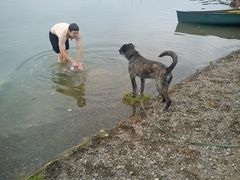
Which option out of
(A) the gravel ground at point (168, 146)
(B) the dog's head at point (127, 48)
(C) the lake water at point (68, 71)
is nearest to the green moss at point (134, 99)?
(C) the lake water at point (68, 71)

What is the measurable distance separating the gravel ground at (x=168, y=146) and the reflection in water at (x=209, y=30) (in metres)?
11.3

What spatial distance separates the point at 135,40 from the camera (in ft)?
54.8

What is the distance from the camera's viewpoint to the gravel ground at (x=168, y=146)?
5742 mm

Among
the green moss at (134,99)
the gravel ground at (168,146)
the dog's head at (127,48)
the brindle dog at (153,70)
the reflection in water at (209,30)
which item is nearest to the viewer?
the gravel ground at (168,146)

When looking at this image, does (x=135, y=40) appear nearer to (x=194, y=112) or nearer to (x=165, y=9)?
(x=194, y=112)

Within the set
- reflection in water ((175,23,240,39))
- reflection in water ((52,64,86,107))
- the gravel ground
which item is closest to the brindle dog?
the gravel ground

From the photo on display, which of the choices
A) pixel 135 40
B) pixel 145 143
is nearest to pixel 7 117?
pixel 145 143

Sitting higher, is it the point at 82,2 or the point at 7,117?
the point at 82,2

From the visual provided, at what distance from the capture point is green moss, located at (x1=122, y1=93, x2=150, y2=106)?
29.9 feet

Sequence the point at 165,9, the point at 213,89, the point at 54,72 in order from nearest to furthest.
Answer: the point at 213,89 → the point at 54,72 → the point at 165,9

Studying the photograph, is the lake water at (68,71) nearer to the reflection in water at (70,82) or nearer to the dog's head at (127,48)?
the reflection in water at (70,82)

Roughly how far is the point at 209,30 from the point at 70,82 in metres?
12.9

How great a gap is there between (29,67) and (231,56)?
29.0ft

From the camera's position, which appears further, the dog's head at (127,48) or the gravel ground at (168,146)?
the dog's head at (127,48)
